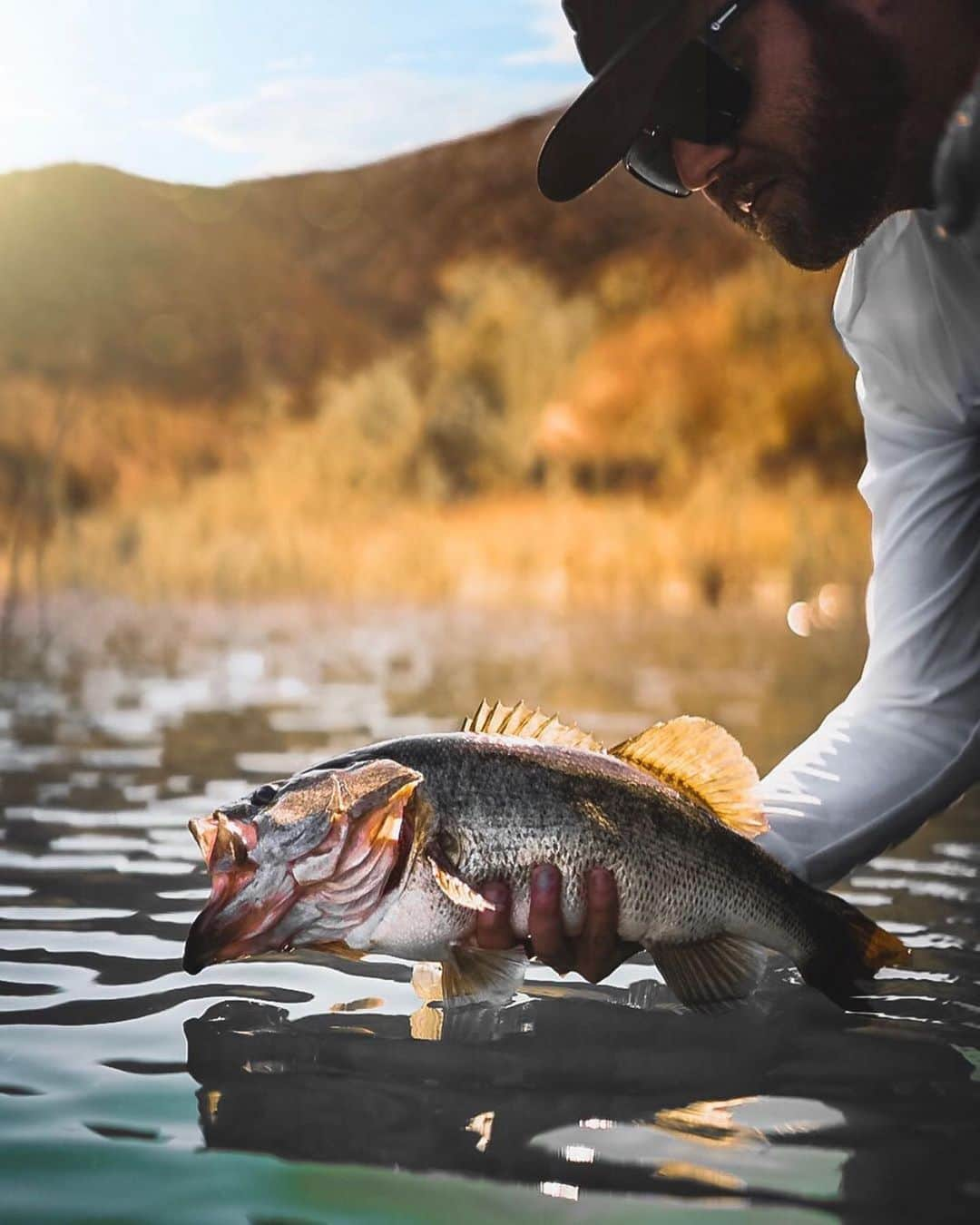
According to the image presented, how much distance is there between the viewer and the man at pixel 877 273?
14.7 ft

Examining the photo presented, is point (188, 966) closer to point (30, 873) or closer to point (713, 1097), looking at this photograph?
point (713, 1097)

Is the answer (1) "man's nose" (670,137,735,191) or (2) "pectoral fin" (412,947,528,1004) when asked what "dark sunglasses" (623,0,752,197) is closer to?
(1) "man's nose" (670,137,735,191)

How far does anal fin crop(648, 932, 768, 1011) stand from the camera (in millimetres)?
4012

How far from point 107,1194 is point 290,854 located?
868 mm

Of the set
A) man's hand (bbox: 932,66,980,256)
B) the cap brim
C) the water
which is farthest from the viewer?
the cap brim

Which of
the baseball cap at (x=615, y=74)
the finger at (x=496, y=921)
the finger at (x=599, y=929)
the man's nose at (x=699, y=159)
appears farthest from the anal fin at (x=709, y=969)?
the man's nose at (x=699, y=159)

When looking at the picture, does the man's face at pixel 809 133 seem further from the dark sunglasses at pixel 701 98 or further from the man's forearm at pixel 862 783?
the man's forearm at pixel 862 783

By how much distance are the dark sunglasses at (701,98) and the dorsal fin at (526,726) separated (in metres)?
1.75

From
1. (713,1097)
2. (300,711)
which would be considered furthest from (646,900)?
(300,711)

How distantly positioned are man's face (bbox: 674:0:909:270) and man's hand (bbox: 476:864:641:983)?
2.14 m

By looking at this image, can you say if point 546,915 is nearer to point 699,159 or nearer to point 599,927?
point 599,927

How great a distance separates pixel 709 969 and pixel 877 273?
2094mm

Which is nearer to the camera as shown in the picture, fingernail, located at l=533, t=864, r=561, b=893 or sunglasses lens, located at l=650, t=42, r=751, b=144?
fingernail, located at l=533, t=864, r=561, b=893

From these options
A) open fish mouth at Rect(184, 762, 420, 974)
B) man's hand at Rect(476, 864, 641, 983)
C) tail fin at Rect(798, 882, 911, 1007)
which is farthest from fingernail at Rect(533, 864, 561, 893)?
tail fin at Rect(798, 882, 911, 1007)
